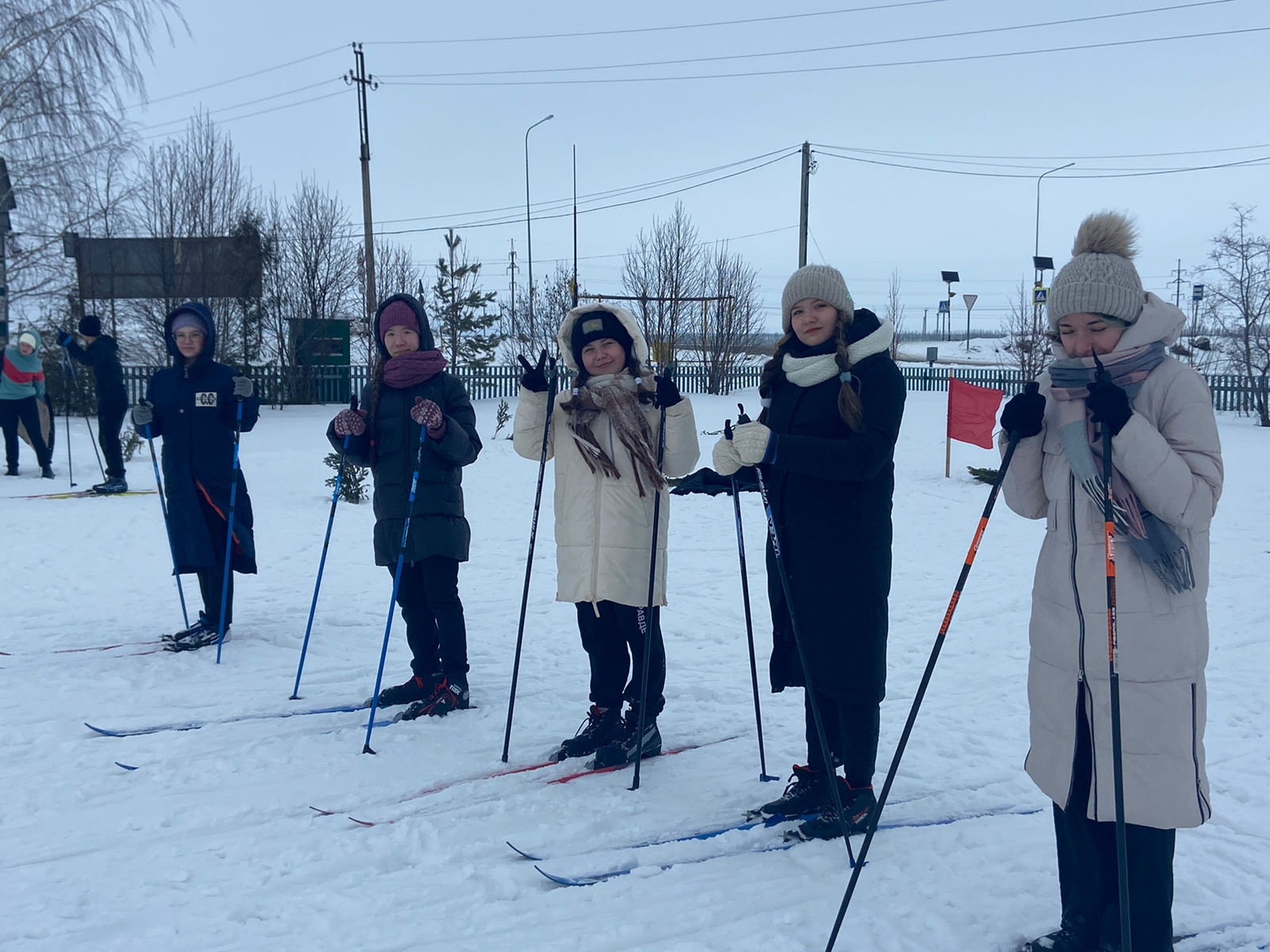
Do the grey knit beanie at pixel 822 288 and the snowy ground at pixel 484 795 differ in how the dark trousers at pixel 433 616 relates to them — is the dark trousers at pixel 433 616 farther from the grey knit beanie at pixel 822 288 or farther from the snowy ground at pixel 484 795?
the grey knit beanie at pixel 822 288

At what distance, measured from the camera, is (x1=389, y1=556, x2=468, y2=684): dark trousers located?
400cm

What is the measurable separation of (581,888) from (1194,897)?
1.75 m

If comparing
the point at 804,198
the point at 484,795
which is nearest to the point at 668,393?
the point at 484,795

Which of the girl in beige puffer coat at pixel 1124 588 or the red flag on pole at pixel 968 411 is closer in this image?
the girl in beige puffer coat at pixel 1124 588

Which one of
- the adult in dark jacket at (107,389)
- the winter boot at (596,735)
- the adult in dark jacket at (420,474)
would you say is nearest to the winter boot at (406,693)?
the adult in dark jacket at (420,474)

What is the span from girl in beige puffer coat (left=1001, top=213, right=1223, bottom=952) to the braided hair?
1.82ft

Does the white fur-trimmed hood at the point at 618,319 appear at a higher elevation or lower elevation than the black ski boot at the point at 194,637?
higher

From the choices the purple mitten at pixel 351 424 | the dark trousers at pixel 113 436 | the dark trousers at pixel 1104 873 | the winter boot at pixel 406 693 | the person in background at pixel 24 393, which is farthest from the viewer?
the person in background at pixel 24 393

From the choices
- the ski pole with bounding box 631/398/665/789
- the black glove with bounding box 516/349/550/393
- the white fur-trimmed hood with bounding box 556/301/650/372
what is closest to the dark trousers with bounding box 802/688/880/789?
the ski pole with bounding box 631/398/665/789

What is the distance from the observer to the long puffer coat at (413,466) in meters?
3.95

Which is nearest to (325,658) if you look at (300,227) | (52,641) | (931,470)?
(52,641)

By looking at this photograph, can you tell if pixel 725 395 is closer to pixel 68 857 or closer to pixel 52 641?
pixel 52 641

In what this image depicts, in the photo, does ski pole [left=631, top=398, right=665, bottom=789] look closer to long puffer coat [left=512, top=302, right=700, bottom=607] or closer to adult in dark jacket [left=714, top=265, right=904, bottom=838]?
long puffer coat [left=512, top=302, right=700, bottom=607]

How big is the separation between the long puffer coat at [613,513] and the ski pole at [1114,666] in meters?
1.56
